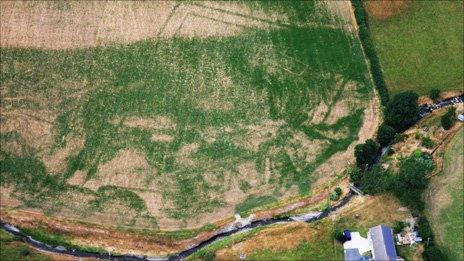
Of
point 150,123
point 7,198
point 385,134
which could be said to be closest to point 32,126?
point 7,198

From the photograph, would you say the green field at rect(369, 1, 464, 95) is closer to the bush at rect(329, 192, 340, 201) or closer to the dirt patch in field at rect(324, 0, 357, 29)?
the dirt patch in field at rect(324, 0, 357, 29)

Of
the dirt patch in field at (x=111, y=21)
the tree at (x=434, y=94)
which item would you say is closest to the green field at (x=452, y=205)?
the tree at (x=434, y=94)

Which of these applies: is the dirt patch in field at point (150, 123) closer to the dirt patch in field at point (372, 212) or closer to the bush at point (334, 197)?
the bush at point (334, 197)

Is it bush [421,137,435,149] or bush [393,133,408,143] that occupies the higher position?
bush [393,133,408,143]

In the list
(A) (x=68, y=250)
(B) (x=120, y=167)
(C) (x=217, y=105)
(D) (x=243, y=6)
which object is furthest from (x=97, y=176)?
(D) (x=243, y=6)

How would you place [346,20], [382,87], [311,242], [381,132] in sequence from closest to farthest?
[311,242] → [381,132] → [382,87] → [346,20]

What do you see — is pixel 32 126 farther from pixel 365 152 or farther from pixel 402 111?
pixel 402 111

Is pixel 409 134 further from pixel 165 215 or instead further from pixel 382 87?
pixel 165 215

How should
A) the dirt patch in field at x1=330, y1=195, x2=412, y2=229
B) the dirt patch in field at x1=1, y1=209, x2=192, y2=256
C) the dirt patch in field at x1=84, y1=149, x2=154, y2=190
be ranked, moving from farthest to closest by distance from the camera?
the dirt patch in field at x1=84, y1=149, x2=154, y2=190, the dirt patch in field at x1=330, y1=195, x2=412, y2=229, the dirt patch in field at x1=1, y1=209, x2=192, y2=256

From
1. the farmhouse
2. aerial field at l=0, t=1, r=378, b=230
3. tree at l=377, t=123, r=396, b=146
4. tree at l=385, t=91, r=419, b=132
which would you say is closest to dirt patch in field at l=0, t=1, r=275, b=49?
aerial field at l=0, t=1, r=378, b=230
